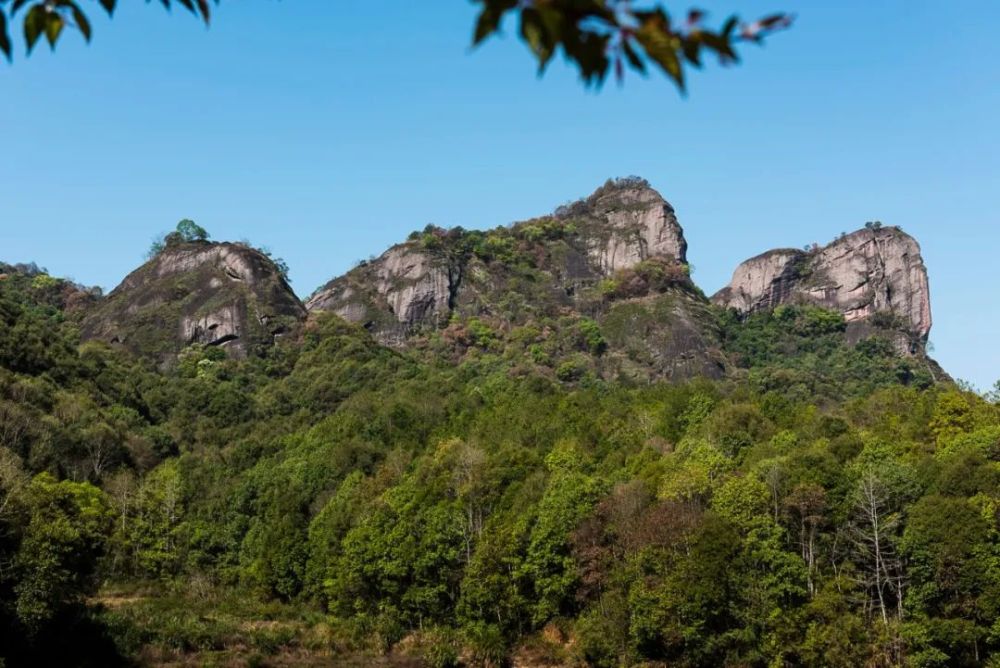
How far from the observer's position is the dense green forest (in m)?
38.6

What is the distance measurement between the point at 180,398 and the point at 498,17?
331ft

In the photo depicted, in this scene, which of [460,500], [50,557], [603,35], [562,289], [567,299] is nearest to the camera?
[603,35]

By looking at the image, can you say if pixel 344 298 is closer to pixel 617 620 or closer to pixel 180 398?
pixel 180 398

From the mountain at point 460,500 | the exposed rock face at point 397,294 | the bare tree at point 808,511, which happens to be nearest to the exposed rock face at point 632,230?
the mountain at point 460,500

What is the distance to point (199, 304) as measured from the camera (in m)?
121

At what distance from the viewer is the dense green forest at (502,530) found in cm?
3856

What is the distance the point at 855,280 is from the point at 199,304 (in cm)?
10314

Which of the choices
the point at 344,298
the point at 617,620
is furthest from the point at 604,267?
the point at 617,620

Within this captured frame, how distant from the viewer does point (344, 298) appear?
141000 millimetres

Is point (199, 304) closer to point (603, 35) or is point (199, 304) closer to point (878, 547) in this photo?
point (878, 547)

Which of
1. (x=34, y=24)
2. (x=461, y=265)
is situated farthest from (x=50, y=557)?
(x=461, y=265)

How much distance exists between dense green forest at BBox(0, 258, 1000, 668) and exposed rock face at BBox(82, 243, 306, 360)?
28.4 metres

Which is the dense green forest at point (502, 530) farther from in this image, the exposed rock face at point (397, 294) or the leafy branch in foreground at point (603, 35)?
the exposed rock face at point (397, 294)

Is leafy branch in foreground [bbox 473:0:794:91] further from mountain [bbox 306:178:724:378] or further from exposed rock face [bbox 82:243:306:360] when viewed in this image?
exposed rock face [bbox 82:243:306:360]
